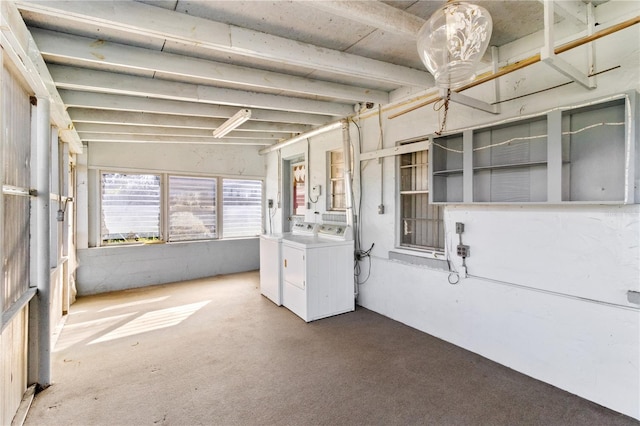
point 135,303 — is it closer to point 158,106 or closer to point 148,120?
point 148,120

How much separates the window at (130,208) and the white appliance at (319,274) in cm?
285

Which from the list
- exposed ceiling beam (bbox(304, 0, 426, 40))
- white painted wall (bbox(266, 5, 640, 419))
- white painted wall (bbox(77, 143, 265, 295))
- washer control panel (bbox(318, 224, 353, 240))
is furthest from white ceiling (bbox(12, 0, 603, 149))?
washer control panel (bbox(318, 224, 353, 240))

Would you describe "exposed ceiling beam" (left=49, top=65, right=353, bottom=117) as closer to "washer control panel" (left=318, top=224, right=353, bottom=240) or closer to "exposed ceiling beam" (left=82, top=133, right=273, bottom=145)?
"washer control panel" (left=318, top=224, right=353, bottom=240)

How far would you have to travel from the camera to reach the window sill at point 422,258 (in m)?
3.14

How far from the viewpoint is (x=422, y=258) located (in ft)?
11.0

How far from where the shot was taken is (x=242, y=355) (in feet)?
9.39

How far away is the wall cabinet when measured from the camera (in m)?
2.02

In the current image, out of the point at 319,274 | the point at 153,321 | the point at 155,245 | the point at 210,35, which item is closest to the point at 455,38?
the point at 210,35

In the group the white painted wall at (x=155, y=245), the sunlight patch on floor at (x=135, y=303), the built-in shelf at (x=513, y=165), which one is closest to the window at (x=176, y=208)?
the white painted wall at (x=155, y=245)

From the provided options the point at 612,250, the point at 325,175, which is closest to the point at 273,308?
the point at 325,175

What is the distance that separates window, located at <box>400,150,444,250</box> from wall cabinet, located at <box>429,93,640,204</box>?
1.45 feet

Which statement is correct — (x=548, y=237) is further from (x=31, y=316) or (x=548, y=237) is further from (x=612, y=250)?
(x=31, y=316)

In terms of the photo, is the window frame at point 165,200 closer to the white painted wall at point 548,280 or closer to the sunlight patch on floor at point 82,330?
the sunlight patch on floor at point 82,330

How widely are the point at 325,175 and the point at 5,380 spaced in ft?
12.8
